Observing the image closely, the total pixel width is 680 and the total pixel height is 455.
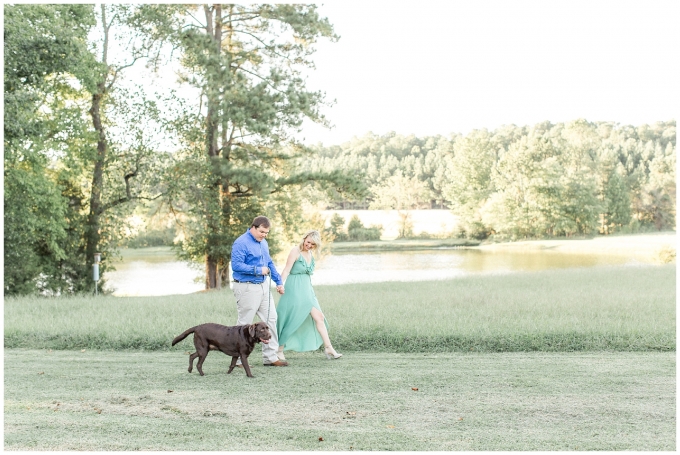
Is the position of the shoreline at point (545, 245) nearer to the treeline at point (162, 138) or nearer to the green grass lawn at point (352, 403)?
the treeline at point (162, 138)

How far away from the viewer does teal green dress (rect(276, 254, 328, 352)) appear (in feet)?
30.2

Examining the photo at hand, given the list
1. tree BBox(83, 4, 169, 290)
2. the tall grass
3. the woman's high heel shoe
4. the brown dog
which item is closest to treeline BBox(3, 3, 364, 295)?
tree BBox(83, 4, 169, 290)

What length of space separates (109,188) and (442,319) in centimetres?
1646

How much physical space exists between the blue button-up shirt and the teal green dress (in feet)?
2.01

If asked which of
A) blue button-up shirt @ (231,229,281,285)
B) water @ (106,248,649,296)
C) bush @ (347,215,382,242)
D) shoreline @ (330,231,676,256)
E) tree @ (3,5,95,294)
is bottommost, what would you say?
water @ (106,248,649,296)

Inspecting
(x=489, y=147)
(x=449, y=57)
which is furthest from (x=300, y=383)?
(x=489, y=147)

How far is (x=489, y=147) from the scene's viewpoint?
71625 mm

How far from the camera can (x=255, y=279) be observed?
8.74 metres

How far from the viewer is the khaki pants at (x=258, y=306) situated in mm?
8727

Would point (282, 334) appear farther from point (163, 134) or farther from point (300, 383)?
point (163, 134)

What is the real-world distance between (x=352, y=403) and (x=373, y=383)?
3.16 ft

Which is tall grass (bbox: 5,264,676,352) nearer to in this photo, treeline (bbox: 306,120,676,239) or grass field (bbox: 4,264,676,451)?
grass field (bbox: 4,264,676,451)

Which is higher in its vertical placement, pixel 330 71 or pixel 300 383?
pixel 330 71

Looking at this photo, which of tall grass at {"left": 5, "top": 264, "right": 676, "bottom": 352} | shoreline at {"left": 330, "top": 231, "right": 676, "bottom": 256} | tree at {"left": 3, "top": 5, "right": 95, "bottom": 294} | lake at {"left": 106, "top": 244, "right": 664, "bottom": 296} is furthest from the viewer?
shoreline at {"left": 330, "top": 231, "right": 676, "bottom": 256}
